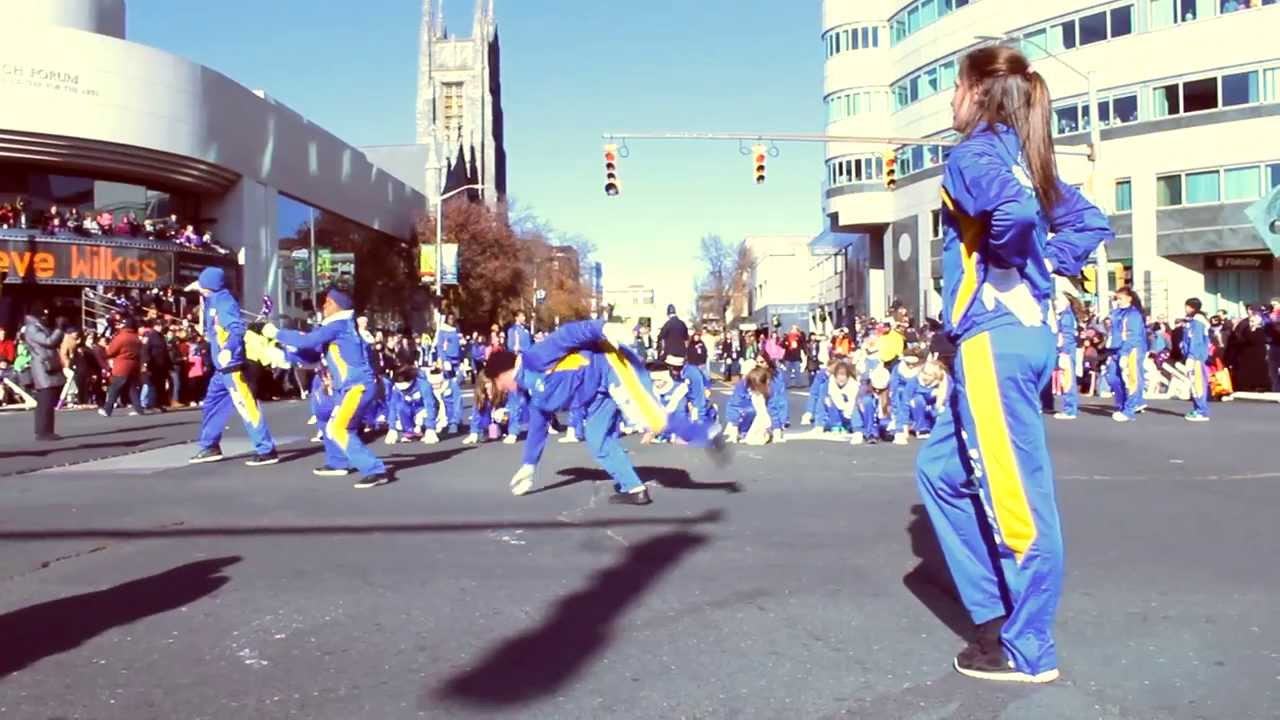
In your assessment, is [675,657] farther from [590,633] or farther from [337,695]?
[337,695]

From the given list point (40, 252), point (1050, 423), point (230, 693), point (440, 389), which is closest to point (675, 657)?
point (230, 693)

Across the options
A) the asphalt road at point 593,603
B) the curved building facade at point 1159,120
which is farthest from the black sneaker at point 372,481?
the curved building facade at point 1159,120

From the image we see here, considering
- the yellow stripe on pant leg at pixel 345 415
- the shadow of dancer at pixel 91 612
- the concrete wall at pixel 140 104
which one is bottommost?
the shadow of dancer at pixel 91 612

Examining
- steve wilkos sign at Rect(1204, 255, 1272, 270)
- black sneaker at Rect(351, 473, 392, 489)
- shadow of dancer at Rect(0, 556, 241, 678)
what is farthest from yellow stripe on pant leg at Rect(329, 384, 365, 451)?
steve wilkos sign at Rect(1204, 255, 1272, 270)

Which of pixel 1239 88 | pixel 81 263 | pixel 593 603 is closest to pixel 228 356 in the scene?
pixel 593 603

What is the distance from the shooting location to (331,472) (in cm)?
1060

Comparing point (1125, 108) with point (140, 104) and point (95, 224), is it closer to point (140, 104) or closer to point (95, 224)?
point (140, 104)

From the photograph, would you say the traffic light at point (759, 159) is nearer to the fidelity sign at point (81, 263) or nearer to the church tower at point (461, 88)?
the fidelity sign at point (81, 263)

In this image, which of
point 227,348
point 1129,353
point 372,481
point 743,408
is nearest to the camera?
point 372,481

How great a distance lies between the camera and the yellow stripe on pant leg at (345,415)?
32.7 feet

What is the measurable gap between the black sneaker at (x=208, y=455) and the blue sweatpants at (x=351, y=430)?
7.88 ft

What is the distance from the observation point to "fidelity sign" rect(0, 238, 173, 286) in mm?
29016

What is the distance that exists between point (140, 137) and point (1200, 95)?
3290cm

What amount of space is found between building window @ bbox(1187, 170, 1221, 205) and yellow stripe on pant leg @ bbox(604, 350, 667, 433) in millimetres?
35522
